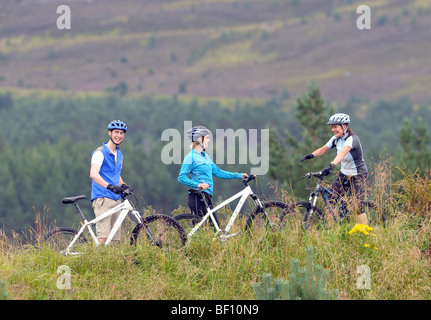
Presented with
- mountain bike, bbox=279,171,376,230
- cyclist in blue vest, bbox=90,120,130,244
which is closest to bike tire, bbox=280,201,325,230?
mountain bike, bbox=279,171,376,230

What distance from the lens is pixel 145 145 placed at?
401 ft

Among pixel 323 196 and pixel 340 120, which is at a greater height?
pixel 340 120

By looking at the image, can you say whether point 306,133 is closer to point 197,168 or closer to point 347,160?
point 347,160

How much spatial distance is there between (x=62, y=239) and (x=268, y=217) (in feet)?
8.27

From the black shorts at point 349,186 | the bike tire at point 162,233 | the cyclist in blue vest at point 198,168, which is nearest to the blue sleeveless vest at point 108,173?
the bike tire at point 162,233

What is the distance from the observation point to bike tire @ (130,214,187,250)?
720 centimetres

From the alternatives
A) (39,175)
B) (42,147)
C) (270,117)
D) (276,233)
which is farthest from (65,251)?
(270,117)

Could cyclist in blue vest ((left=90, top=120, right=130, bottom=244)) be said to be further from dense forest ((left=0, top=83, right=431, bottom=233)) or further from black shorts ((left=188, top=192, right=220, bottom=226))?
black shorts ((left=188, top=192, right=220, bottom=226))

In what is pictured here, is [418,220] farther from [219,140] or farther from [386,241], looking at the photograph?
[219,140]

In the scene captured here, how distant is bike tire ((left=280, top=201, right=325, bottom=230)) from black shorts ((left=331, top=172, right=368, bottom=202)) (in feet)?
0.99

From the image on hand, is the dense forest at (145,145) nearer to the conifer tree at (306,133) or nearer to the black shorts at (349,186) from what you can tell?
the conifer tree at (306,133)

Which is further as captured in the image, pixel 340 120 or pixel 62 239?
pixel 340 120

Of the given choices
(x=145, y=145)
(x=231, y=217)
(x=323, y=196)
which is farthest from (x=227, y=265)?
(x=145, y=145)
